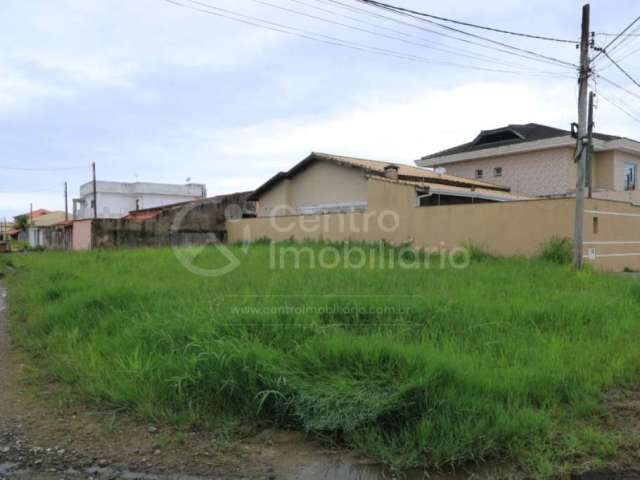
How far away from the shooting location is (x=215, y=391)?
3721mm

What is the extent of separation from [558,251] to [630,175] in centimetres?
1493

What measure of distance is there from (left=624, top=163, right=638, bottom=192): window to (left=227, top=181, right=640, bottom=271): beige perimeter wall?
380 inches

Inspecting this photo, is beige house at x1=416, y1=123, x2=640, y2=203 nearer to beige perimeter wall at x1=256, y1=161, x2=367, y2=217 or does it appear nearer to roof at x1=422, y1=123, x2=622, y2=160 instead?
roof at x1=422, y1=123, x2=622, y2=160

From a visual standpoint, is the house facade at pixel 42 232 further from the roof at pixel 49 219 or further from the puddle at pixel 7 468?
the puddle at pixel 7 468

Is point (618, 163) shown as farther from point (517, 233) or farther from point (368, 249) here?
point (368, 249)

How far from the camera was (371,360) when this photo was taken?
366cm

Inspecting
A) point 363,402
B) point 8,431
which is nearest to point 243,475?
point 363,402

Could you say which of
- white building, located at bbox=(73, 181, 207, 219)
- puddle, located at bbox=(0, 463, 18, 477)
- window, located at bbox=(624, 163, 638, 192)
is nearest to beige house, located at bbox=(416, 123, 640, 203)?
window, located at bbox=(624, 163, 638, 192)

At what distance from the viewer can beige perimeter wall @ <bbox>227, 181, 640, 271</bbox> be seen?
11383 mm

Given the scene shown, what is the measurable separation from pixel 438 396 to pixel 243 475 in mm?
1459

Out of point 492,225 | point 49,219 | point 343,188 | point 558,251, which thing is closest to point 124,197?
point 49,219

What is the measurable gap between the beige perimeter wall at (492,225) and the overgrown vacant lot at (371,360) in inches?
182
